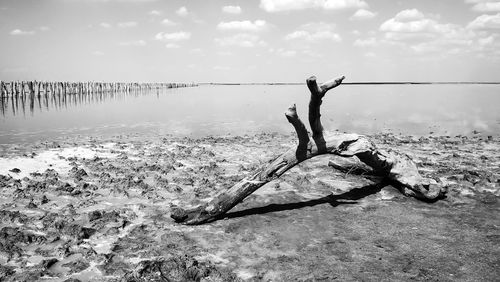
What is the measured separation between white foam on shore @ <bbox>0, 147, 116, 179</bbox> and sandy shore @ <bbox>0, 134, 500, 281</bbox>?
10 cm

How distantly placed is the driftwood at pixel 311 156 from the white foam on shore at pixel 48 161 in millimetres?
5633

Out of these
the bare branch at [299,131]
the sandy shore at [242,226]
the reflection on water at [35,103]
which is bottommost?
the sandy shore at [242,226]

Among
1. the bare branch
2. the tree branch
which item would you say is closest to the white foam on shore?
the bare branch

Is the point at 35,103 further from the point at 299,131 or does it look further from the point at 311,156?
the point at 299,131

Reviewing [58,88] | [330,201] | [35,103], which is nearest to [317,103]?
[330,201]

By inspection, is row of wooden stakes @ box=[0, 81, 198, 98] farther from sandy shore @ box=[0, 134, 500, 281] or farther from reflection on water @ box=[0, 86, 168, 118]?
sandy shore @ box=[0, 134, 500, 281]

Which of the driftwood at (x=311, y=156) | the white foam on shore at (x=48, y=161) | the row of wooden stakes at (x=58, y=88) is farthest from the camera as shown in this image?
the row of wooden stakes at (x=58, y=88)

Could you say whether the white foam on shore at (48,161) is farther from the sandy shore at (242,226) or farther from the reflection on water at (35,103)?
the reflection on water at (35,103)

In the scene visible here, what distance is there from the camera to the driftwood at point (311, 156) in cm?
691

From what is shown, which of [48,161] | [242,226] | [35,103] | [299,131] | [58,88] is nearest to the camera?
[242,226]

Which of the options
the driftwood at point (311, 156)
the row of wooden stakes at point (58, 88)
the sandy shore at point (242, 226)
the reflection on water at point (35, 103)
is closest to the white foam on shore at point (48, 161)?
the sandy shore at point (242, 226)

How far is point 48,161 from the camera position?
11.7 m

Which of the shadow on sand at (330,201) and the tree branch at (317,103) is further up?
the tree branch at (317,103)

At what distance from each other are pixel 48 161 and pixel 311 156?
8.64 metres
